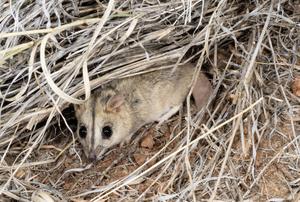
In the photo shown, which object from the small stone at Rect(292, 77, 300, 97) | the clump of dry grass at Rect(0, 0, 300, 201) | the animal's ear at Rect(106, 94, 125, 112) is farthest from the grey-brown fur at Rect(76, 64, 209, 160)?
the small stone at Rect(292, 77, 300, 97)

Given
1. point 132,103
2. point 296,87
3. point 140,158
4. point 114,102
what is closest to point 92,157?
point 140,158

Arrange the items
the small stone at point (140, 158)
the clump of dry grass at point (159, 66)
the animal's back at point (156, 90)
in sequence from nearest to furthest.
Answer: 1. the clump of dry grass at point (159, 66)
2. the small stone at point (140, 158)
3. the animal's back at point (156, 90)

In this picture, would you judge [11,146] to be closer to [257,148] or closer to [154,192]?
[154,192]

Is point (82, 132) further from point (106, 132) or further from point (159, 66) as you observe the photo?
point (159, 66)

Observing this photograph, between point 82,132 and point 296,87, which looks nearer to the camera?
point 296,87

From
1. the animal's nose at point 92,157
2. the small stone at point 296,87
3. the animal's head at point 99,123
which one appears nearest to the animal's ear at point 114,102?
the animal's head at point 99,123

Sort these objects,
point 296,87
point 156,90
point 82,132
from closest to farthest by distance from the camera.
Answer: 1. point 296,87
2. point 82,132
3. point 156,90

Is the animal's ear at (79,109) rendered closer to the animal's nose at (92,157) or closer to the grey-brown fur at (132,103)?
the grey-brown fur at (132,103)

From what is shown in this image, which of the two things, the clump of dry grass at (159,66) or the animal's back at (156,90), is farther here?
the animal's back at (156,90)
